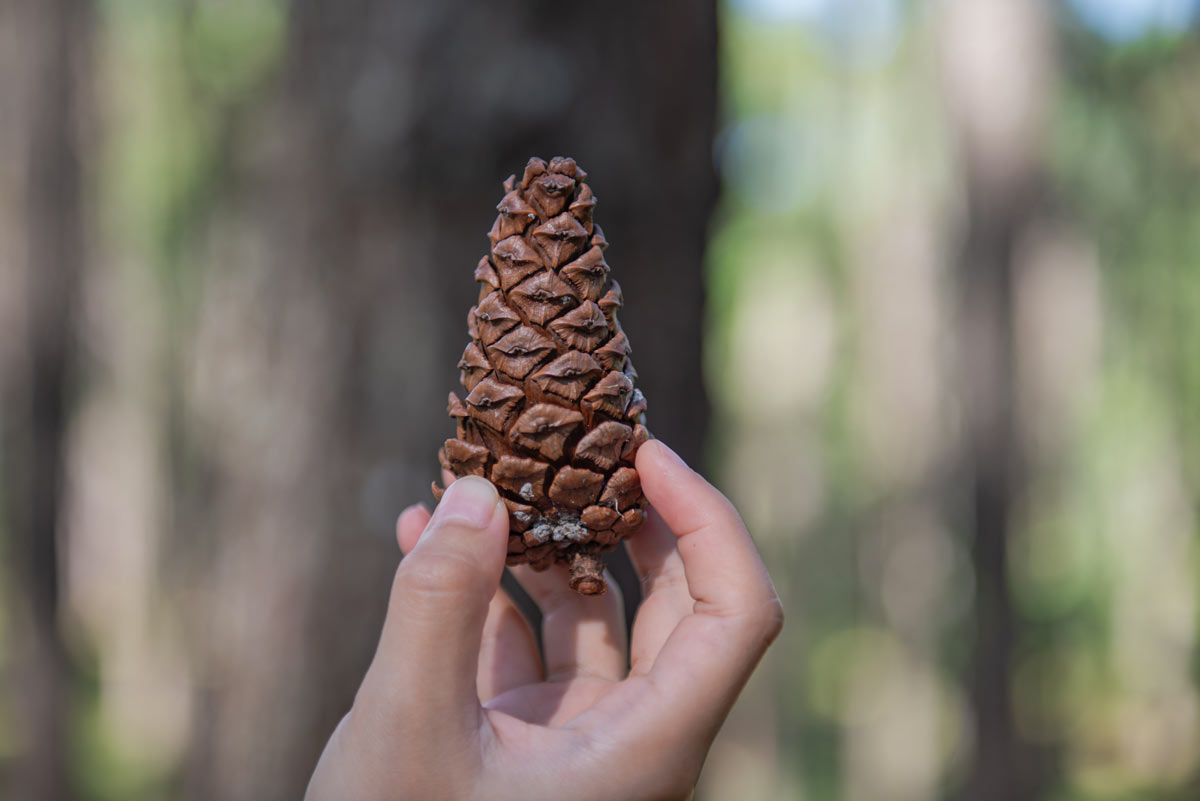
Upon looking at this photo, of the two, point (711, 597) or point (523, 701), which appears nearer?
point (711, 597)

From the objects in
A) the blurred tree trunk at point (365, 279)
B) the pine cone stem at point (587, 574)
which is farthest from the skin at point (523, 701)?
the blurred tree trunk at point (365, 279)

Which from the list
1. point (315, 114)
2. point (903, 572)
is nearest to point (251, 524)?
point (315, 114)

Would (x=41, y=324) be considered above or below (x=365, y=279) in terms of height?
below

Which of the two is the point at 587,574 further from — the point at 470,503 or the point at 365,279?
the point at 365,279

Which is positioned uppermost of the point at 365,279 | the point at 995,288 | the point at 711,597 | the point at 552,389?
the point at 995,288

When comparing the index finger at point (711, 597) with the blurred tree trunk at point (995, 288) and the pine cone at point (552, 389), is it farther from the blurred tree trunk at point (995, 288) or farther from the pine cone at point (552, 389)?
the blurred tree trunk at point (995, 288)

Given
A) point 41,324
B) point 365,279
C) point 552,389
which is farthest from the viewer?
point 41,324

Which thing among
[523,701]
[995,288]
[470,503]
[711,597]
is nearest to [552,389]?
[470,503]
